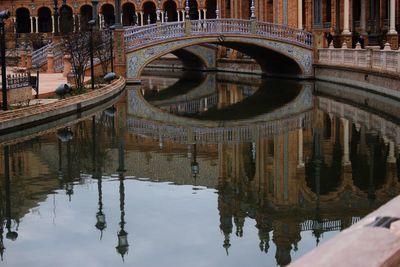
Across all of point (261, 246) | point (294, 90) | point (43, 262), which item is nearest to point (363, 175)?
point (261, 246)

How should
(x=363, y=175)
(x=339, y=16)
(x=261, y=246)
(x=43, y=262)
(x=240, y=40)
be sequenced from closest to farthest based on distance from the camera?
(x=43, y=262) < (x=261, y=246) < (x=363, y=175) < (x=240, y=40) < (x=339, y=16)

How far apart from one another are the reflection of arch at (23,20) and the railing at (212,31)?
34.1 metres

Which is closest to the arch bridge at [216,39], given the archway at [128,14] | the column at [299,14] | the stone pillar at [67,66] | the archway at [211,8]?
the stone pillar at [67,66]

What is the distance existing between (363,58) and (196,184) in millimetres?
15842

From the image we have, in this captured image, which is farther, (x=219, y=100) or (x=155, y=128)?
(x=219, y=100)

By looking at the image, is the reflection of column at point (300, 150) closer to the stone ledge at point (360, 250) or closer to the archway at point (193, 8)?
the stone ledge at point (360, 250)

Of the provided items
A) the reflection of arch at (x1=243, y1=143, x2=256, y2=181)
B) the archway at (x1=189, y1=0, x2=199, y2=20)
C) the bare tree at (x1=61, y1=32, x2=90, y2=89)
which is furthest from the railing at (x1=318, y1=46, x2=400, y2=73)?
the archway at (x1=189, y1=0, x2=199, y2=20)

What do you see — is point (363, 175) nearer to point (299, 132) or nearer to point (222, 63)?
point (299, 132)

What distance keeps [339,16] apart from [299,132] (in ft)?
81.4

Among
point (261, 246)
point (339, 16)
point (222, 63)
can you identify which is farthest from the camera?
point (222, 63)

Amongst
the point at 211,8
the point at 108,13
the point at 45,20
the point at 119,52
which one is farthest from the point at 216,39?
the point at 45,20

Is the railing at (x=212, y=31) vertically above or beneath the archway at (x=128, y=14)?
beneath

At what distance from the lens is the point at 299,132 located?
52.8 feet

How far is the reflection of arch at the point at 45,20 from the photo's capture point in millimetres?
62750
